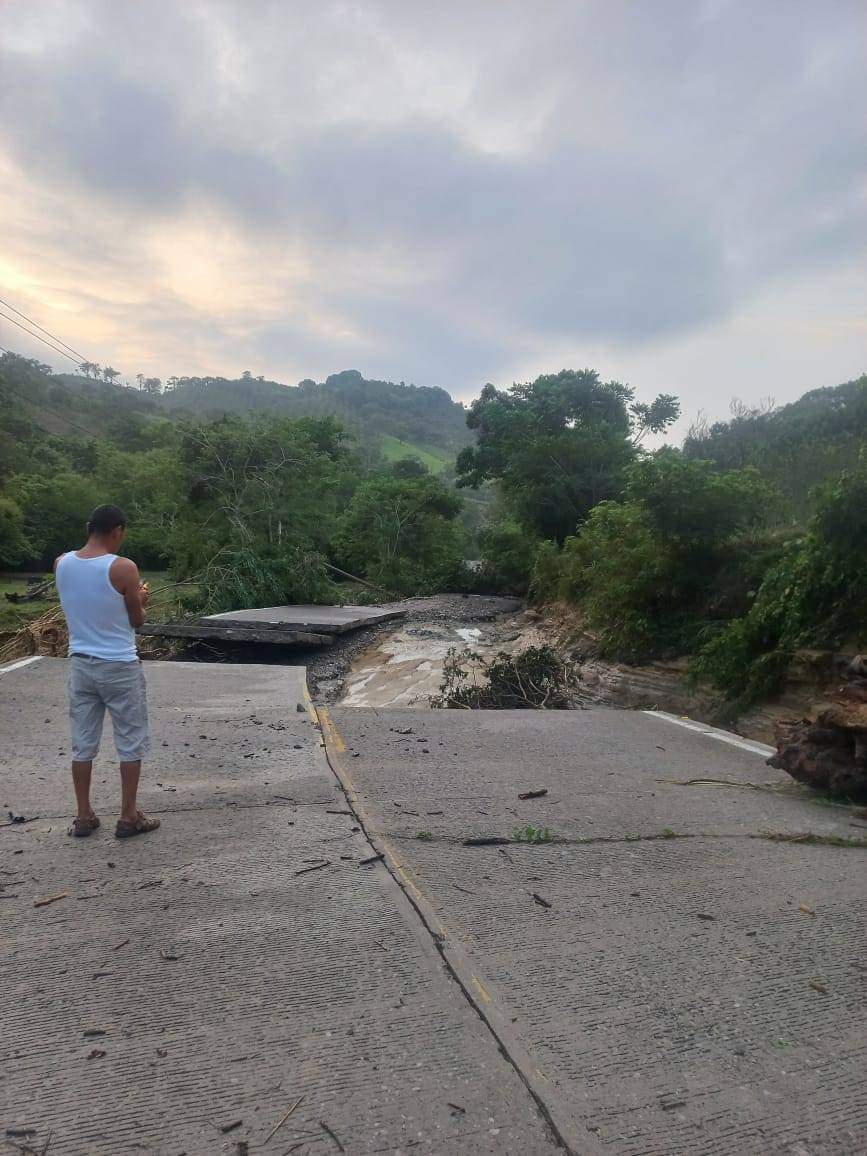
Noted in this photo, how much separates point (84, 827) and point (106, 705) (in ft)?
1.73

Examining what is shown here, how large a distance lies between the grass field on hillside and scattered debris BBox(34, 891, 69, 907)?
82887 millimetres

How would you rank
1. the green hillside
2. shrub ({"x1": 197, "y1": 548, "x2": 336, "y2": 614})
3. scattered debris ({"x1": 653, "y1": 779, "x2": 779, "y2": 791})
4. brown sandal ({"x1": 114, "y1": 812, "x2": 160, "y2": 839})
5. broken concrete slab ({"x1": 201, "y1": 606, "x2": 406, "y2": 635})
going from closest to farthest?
brown sandal ({"x1": 114, "y1": 812, "x2": 160, "y2": 839})
scattered debris ({"x1": 653, "y1": 779, "x2": 779, "y2": 791})
broken concrete slab ({"x1": 201, "y1": 606, "x2": 406, "y2": 635})
shrub ({"x1": 197, "y1": 548, "x2": 336, "y2": 614})
the green hillside

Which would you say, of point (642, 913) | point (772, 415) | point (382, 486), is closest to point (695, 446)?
point (772, 415)

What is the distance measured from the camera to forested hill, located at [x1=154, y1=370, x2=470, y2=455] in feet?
384

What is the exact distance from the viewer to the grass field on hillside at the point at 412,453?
9106cm

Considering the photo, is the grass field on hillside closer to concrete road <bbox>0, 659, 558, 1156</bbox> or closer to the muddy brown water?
the muddy brown water

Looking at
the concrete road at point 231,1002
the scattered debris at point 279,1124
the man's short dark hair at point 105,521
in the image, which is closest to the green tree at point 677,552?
the concrete road at point 231,1002

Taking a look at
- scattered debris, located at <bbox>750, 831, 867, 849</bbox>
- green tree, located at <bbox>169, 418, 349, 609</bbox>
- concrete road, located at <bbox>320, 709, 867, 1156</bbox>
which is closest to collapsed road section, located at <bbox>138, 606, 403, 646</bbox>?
green tree, located at <bbox>169, 418, 349, 609</bbox>

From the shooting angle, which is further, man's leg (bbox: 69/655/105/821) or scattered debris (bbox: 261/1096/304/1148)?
man's leg (bbox: 69/655/105/821)

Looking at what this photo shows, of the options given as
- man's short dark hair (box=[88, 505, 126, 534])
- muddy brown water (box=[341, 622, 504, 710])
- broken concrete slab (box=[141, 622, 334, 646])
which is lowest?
muddy brown water (box=[341, 622, 504, 710])

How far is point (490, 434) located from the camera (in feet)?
114

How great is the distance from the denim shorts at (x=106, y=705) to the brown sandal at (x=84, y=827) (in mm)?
253

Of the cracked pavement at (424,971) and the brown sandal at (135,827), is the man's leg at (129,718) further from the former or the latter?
the cracked pavement at (424,971)

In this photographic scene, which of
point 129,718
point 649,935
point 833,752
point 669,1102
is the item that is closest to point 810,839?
point 833,752
